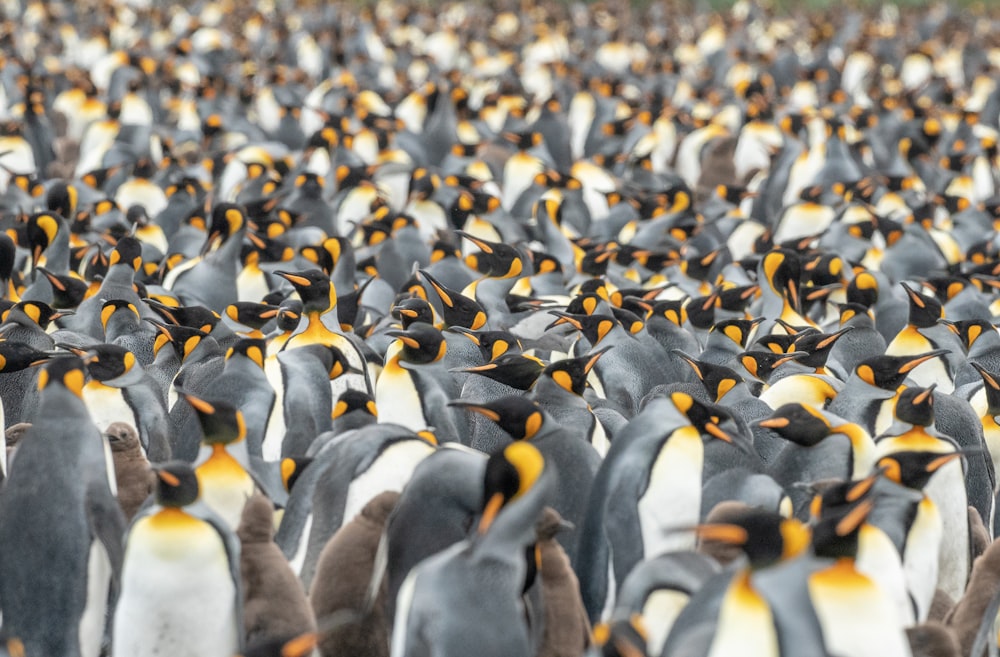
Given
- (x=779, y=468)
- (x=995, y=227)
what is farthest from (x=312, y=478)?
(x=995, y=227)

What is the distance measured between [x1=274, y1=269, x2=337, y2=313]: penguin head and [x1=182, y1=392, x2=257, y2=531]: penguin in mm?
1540

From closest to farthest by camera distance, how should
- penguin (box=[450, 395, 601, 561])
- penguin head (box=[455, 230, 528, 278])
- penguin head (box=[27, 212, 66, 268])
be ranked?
penguin (box=[450, 395, 601, 561]) → penguin head (box=[455, 230, 528, 278]) → penguin head (box=[27, 212, 66, 268])

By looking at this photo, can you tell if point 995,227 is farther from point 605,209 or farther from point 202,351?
point 202,351

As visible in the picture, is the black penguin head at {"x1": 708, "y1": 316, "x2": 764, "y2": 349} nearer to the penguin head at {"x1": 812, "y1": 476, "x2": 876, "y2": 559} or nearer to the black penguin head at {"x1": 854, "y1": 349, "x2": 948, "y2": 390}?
the black penguin head at {"x1": 854, "y1": 349, "x2": 948, "y2": 390}

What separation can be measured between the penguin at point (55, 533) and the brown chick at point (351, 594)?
0.61 meters

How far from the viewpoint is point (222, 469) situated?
4.06 m

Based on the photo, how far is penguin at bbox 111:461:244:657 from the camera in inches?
139

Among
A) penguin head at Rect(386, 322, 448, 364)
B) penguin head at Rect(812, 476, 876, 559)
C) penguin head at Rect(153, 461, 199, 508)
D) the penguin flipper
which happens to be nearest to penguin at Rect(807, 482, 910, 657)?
penguin head at Rect(812, 476, 876, 559)

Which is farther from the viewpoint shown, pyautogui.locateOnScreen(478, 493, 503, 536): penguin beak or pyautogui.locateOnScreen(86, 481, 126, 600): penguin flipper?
pyautogui.locateOnScreen(86, 481, 126, 600): penguin flipper

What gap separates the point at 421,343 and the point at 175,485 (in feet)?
5.52

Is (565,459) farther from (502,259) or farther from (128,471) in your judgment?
(502,259)

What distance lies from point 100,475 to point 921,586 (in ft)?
7.43

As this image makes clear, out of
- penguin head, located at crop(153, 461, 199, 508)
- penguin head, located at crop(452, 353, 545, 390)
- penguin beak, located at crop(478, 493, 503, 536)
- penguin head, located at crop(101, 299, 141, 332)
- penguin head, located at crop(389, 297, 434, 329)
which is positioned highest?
penguin beak, located at crop(478, 493, 503, 536)

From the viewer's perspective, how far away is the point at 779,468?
441 centimetres
